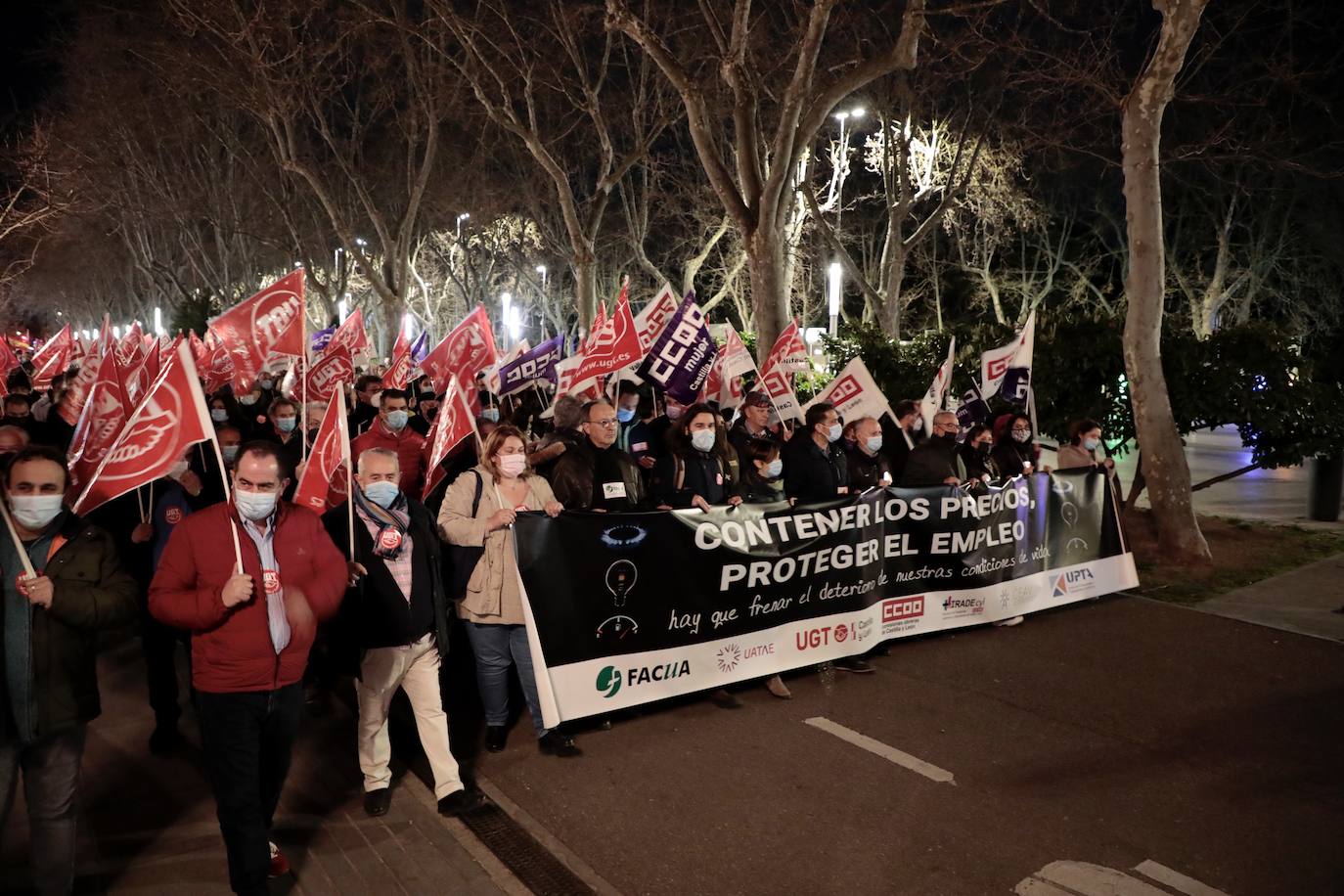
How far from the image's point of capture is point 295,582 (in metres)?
3.86

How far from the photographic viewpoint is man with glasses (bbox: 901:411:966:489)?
776 centimetres

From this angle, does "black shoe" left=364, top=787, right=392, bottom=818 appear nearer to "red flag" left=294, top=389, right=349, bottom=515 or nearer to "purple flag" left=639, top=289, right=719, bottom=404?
"red flag" left=294, top=389, right=349, bottom=515

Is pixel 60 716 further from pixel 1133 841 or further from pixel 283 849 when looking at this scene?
pixel 1133 841

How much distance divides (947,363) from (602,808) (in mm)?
5906

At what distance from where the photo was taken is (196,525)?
3.71 metres

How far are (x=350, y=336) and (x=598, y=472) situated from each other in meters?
6.44

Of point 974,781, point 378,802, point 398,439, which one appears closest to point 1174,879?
point 974,781

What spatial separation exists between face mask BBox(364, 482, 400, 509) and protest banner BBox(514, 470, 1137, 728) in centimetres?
92

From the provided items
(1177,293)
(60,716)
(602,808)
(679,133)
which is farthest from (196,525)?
(1177,293)

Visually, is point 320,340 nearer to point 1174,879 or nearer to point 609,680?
point 609,680

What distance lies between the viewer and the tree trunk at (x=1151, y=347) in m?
9.95

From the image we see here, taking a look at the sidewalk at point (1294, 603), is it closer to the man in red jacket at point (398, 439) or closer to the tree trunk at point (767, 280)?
the tree trunk at point (767, 280)

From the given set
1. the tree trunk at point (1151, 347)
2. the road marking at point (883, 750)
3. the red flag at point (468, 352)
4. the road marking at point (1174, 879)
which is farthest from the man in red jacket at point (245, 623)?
the tree trunk at point (1151, 347)

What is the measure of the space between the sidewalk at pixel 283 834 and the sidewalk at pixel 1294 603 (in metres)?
6.74
